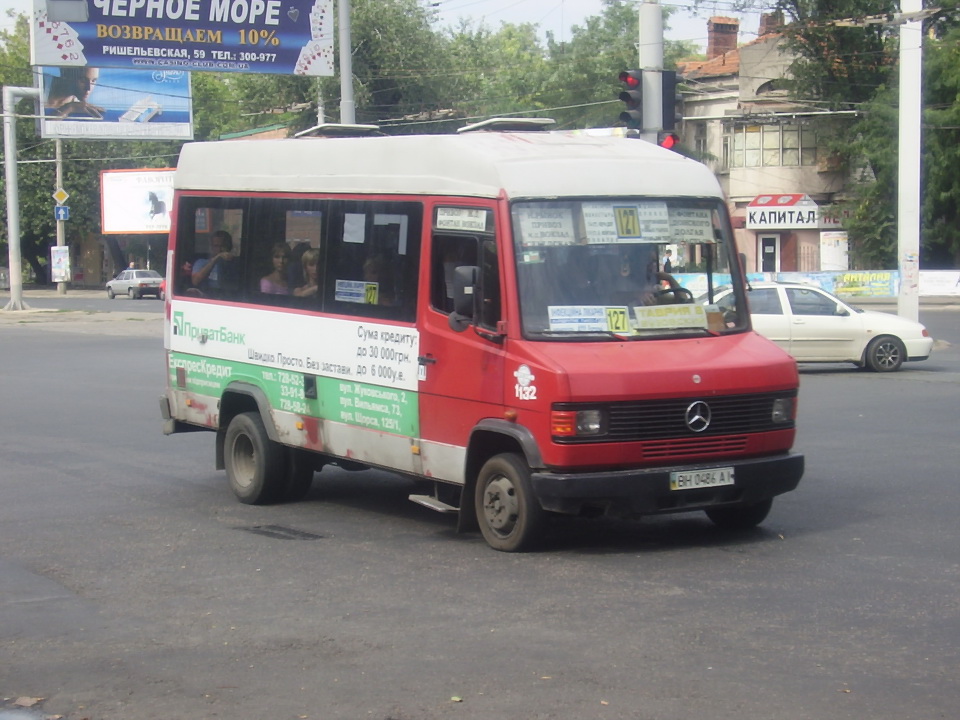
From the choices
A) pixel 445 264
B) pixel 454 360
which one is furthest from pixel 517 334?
pixel 445 264

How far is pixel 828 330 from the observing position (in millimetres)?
21906

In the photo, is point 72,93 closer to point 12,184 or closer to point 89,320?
point 12,184

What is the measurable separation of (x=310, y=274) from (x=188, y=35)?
19.8m

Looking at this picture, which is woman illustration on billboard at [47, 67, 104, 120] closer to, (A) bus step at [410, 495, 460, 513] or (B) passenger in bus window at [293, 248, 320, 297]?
(B) passenger in bus window at [293, 248, 320, 297]

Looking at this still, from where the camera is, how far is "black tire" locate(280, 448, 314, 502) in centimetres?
1077

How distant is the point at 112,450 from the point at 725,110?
167 feet

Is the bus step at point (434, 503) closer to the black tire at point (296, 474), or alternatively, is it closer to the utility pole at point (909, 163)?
the black tire at point (296, 474)

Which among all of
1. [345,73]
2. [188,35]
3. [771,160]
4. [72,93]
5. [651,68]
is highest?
[72,93]

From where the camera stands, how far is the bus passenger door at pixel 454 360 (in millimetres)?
8523

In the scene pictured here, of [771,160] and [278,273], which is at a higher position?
[771,160]

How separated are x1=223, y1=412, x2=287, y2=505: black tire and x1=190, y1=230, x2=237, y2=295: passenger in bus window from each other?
108 cm

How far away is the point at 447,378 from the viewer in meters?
8.88

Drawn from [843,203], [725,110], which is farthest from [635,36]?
[843,203]

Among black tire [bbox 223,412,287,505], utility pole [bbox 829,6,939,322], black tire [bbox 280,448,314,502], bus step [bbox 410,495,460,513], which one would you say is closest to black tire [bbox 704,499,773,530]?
bus step [bbox 410,495,460,513]
